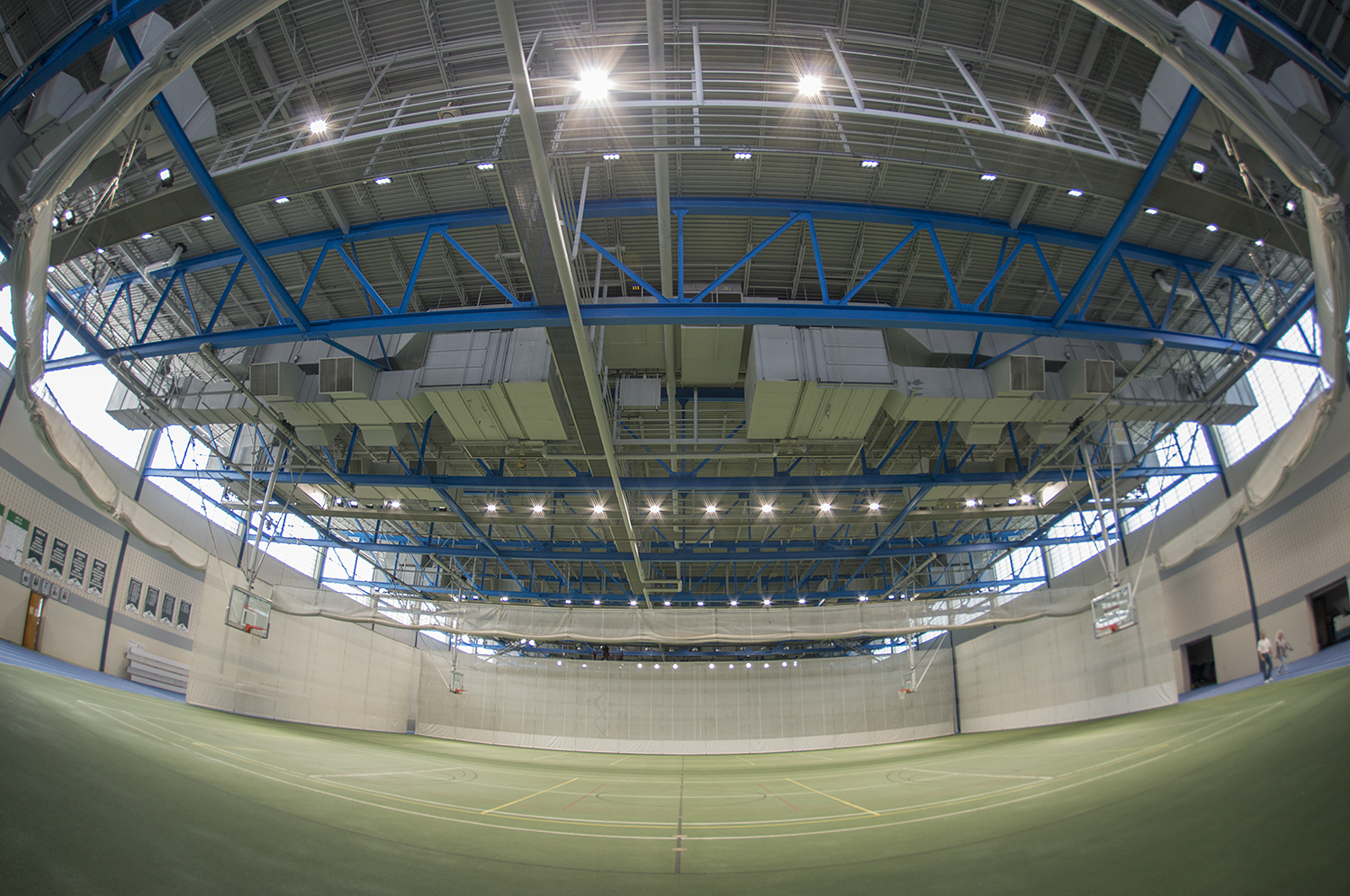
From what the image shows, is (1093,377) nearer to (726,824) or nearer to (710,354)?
(710,354)

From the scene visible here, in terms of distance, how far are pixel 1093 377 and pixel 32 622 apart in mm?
35509

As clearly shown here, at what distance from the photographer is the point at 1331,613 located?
2072 centimetres

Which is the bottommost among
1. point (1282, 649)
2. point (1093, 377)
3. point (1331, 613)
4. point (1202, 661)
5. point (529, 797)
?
point (529, 797)

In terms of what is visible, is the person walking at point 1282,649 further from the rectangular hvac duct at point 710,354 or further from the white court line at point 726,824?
the rectangular hvac duct at point 710,354

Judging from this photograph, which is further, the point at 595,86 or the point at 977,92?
the point at 977,92

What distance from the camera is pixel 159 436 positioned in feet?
88.7

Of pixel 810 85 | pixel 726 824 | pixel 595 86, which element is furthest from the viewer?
pixel 810 85

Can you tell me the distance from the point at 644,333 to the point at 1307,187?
1350 centimetres

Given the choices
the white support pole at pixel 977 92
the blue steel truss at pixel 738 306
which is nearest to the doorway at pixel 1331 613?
the blue steel truss at pixel 738 306

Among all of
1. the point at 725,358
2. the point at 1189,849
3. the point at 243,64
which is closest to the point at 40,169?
the point at 243,64

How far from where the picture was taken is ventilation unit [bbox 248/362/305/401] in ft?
57.5

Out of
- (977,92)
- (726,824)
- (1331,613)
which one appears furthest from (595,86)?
(1331,613)

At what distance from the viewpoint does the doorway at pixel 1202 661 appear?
26016 millimetres

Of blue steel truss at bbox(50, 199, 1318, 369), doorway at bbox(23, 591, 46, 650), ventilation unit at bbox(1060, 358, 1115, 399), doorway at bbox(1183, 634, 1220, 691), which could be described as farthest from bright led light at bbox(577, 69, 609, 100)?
doorway at bbox(1183, 634, 1220, 691)
